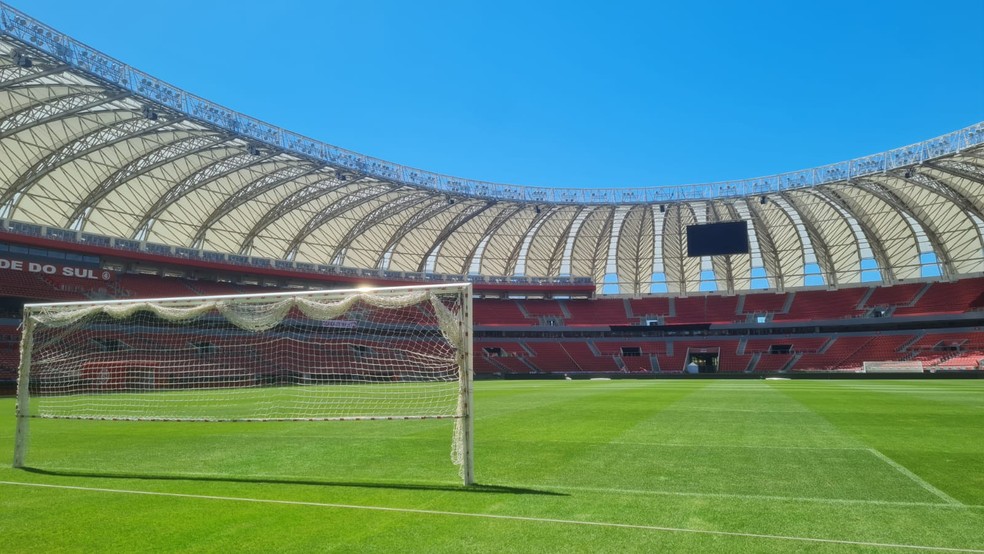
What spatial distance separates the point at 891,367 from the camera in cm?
4450

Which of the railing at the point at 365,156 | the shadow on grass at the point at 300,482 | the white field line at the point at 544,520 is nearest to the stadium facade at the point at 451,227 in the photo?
the railing at the point at 365,156

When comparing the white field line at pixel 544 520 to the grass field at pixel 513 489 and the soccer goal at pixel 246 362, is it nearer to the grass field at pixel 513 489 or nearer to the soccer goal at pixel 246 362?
the grass field at pixel 513 489

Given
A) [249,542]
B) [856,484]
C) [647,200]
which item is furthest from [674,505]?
[647,200]

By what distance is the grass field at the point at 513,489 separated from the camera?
5305mm

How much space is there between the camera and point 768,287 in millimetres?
62531

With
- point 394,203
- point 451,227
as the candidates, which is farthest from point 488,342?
point 394,203

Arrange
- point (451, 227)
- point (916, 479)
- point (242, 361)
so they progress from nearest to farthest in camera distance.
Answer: point (916, 479) < point (242, 361) < point (451, 227)

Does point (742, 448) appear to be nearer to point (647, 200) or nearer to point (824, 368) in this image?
point (647, 200)

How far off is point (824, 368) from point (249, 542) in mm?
55513

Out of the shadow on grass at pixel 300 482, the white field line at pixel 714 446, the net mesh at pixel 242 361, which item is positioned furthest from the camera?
the white field line at pixel 714 446

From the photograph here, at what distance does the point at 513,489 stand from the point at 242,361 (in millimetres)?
28878

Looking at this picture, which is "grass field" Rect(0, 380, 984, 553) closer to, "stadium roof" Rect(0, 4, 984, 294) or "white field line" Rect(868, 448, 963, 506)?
"white field line" Rect(868, 448, 963, 506)

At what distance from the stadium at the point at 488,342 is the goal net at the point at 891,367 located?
0.86ft

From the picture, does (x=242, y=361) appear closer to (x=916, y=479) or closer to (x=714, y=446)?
(x=714, y=446)
